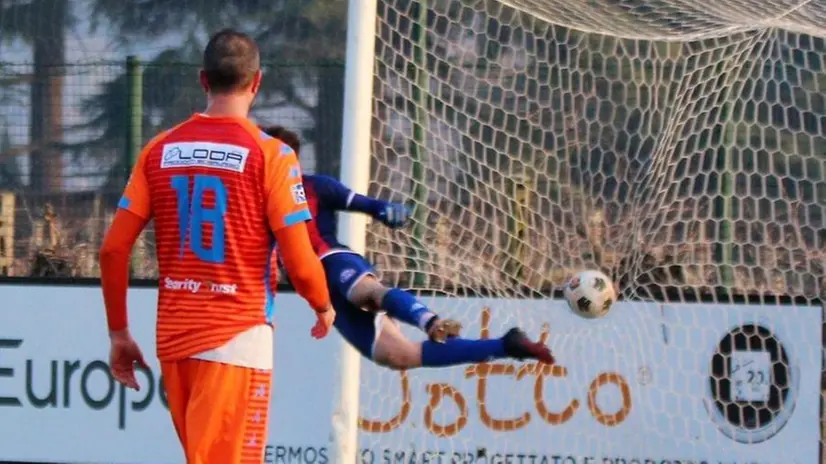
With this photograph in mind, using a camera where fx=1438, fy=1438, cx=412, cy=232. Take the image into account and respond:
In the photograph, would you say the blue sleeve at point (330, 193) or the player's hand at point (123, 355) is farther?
the blue sleeve at point (330, 193)

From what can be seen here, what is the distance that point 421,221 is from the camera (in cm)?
629

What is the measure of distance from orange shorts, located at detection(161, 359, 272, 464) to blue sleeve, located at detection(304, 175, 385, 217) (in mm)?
1049

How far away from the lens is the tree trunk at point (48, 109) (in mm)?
7574

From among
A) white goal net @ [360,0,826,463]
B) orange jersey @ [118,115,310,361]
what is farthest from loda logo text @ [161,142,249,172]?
white goal net @ [360,0,826,463]

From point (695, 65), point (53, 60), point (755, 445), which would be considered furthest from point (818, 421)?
point (53, 60)

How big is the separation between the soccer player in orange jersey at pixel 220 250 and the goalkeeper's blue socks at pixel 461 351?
97 centimetres

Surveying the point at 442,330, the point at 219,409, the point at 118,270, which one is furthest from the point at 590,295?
the point at 118,270

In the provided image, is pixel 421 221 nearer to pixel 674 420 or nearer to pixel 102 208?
pixel 674 420

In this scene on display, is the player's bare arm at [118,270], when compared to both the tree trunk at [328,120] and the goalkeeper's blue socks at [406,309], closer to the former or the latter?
the goalkeeper's blue socks at [406,309]

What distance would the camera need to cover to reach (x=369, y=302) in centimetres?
501

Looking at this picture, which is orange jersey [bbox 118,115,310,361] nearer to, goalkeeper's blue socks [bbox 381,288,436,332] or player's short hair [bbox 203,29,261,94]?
player's short hair [bbox 203,29,261,94]

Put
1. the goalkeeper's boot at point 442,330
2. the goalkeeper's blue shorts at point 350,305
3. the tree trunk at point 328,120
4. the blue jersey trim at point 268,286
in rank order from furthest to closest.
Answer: the tree trunk at point 328,120 < the goalkeeper's blue shorts at point 350,305 < the goalkeeper's boot at point 442,330 < the blue jersey trim at point 268,286

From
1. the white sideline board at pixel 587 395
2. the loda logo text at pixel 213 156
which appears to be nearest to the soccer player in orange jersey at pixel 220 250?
the loda logo text at pixel 213 156

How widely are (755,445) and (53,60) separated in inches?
160
